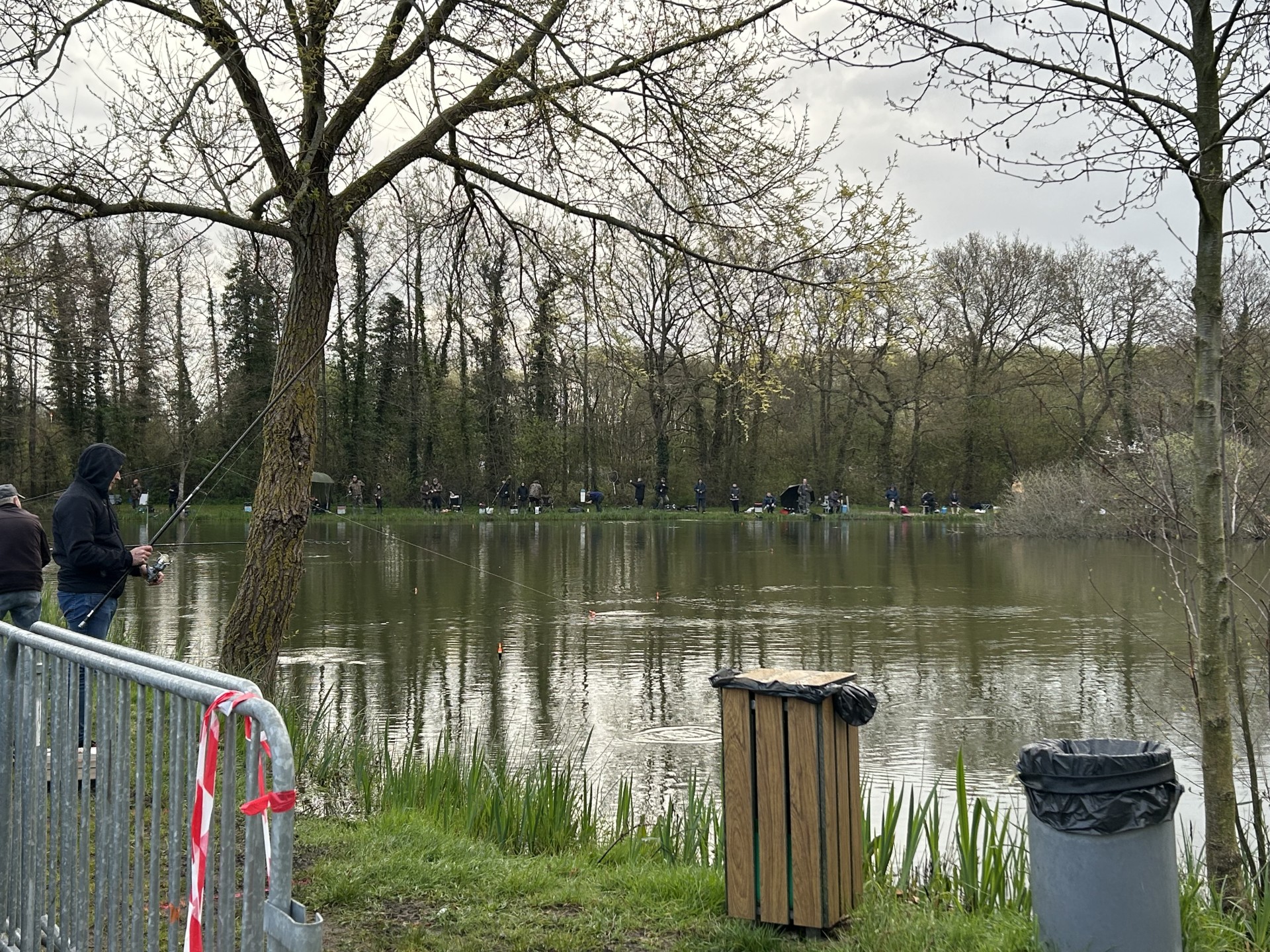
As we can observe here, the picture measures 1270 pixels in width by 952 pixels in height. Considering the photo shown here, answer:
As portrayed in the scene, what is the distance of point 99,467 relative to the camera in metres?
7.73

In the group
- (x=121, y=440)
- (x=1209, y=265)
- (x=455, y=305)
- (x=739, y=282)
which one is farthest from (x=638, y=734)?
(x=121, y=440)

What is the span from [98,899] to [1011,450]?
63744 mm

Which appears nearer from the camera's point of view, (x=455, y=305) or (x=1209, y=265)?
(x=1209, y=265)

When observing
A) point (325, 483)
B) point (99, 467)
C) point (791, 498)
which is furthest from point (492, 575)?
point (791, 498)

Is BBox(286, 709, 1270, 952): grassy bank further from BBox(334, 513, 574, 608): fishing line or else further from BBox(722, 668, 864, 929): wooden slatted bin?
BBox(334, 513, 574, 608): fishing line

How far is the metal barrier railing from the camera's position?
2.66 meters

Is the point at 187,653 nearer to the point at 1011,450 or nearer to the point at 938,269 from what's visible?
the point at 938,269

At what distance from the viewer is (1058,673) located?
13.8 metres

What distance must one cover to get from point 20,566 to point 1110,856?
719 cm

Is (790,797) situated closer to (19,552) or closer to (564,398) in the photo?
(19,552)

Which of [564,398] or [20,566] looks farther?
[564,398]

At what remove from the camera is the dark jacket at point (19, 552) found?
8.17 m

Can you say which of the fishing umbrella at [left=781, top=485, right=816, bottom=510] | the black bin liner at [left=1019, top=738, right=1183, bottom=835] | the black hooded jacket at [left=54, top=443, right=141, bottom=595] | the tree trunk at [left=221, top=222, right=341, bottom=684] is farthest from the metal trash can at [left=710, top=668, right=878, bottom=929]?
the fishing umbrella at [left=781, top=485, right=816, bottom=510]

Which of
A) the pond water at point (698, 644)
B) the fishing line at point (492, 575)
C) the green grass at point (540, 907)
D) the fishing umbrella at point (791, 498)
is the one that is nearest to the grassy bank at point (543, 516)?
the fishing umbrella at point (791, 498)
